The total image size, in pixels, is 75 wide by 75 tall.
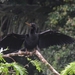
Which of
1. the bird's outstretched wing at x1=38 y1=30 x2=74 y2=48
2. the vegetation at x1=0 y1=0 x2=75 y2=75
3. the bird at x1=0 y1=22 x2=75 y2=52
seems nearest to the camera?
the bird at x1=0 y1=22 x2=75 y2=52

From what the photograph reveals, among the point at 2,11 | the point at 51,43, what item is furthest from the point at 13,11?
the point at 51,43

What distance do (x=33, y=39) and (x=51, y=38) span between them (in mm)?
327

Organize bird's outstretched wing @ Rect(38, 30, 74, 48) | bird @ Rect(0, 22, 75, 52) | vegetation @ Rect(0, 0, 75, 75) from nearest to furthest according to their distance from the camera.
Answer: bird @ Rect(0, 22, 75, 52) < bird's outstretched wing @ Rect(38, 30, 74, 48) < vegetation @ Rect(0, 0, 75, 75)

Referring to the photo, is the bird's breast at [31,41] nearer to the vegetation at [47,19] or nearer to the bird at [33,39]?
the bird at [33,39]

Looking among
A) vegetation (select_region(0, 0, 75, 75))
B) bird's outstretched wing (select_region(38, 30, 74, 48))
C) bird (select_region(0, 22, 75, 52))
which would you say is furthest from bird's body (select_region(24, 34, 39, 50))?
vegetation (select_region(0, 0, 75, 75))

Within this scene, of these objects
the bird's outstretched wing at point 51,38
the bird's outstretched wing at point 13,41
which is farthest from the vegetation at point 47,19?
the bird's outstretched wing at point 13,41

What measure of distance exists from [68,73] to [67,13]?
4283 millimetres

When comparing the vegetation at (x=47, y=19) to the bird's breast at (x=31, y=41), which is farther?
the vegetation at (x=47, y=19)

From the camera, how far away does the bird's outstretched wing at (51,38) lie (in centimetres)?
376

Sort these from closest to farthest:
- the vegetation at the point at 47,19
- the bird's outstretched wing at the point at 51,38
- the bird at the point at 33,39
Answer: the bird at the point at 33,39 < the bird's outstretched wing at the point at 51,38 < the vegetation at the point at 47,19

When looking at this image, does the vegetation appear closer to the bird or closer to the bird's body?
the bird

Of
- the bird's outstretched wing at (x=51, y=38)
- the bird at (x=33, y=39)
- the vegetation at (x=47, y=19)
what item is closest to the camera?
the bird at (x=33, y=39)

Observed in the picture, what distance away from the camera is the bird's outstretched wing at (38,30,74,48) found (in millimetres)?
3756

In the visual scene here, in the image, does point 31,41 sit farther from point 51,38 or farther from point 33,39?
point 51,38
